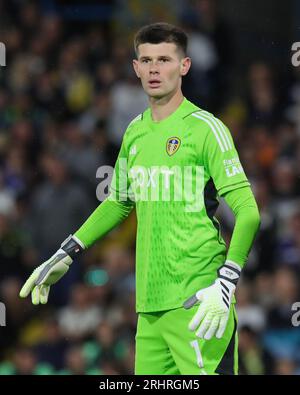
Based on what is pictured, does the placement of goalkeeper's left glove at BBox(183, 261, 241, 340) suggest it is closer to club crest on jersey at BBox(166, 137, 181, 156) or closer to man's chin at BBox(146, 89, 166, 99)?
club crest on jersey at BBox(166, 137, 181, 156)

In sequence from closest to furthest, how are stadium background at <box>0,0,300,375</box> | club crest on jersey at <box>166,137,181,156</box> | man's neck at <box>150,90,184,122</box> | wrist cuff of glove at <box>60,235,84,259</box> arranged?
club crest on jersey at <box>166,137,181,156</box> < man's neck at <box>150,90,184,122</box> < wrist cuff of glove at <box>60,235,84,259</box> < stadium background at <box>0,0,300,375</box>

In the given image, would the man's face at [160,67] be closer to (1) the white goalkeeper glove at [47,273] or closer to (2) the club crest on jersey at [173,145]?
(2) the club crest on jersey at [173,145]

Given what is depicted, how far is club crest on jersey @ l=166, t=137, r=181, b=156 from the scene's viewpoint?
5721mm

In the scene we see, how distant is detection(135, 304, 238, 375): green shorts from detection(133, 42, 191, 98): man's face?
1.09 m

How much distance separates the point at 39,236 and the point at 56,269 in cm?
477

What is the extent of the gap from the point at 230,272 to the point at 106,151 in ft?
18.6

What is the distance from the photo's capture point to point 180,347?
5.61 m

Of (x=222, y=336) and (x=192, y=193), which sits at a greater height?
(x=192, y=193)

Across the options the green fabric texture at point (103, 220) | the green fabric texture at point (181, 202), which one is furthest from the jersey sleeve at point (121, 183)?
the green fabric texture at point (181, 202)

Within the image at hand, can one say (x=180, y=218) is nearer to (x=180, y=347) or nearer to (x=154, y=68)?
(x=180, y=347)

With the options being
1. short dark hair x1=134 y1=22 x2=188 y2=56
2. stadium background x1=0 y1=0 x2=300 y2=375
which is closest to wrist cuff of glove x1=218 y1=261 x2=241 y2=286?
short dark hair x1=134 y1=22 x2=188 y2=56

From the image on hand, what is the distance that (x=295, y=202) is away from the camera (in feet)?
32.7
